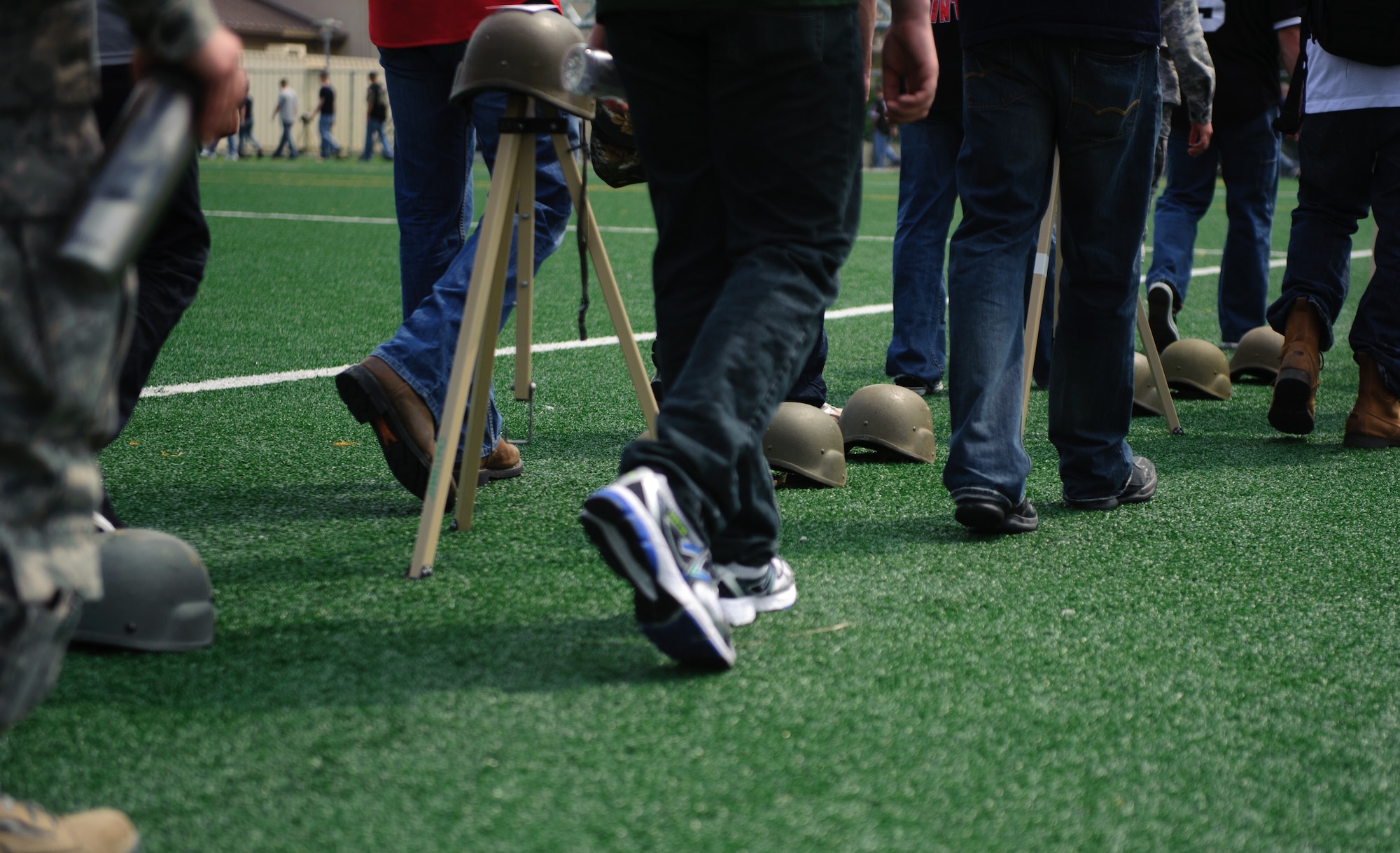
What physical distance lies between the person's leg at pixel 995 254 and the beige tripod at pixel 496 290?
79 cm

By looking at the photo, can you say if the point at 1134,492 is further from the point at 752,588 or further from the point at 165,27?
the point at 165,27

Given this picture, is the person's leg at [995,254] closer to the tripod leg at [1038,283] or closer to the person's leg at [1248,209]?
the tripod leg at [1038,283]

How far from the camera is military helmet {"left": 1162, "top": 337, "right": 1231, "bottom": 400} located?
5.05 meters

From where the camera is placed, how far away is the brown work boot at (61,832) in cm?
140

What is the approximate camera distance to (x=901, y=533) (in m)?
3.07

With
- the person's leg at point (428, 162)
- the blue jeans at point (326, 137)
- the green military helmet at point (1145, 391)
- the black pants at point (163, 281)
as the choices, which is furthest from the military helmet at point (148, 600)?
the blue jeans at point (326, 137)

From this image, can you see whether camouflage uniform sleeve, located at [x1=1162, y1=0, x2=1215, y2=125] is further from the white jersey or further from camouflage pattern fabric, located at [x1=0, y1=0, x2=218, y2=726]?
camouflage pattern fabric, located at [x1=0, y1=0, x2=218, y2=726]

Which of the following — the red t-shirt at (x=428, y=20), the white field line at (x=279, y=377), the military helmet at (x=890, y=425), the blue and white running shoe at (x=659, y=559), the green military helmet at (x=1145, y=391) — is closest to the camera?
the blue and white running shoe at (x=659, y=559)

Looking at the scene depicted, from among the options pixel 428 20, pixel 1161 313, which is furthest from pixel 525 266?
pixel 1161 313

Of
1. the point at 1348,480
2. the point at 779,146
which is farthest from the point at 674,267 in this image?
the point at 1348,480

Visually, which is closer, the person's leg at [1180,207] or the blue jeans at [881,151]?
the person's leg at [1180,207]

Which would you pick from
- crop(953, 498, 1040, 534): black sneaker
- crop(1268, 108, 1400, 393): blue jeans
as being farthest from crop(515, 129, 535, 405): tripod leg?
crop(1268, 108, 1400, 393): blue jeans

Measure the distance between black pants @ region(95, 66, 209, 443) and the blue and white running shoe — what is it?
1.18 meters

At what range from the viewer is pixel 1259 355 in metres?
5.42
